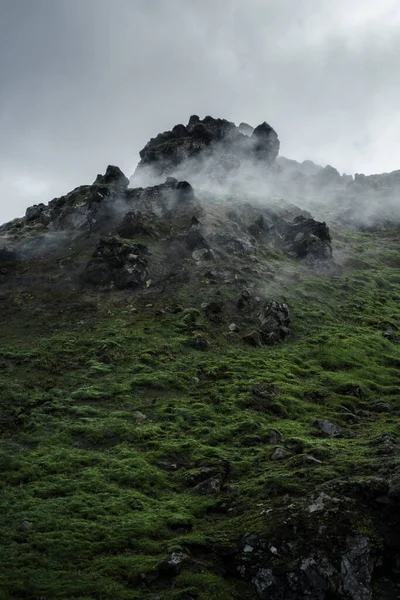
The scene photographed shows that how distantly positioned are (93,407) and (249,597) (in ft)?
64.4

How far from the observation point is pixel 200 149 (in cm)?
13112

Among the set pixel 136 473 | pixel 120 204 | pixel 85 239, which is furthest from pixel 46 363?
pixel 120 204

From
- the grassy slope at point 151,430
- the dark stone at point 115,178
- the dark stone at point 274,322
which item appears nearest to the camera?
the grassy slope at point 151,430

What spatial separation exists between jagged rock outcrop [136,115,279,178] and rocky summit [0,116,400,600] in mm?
37097

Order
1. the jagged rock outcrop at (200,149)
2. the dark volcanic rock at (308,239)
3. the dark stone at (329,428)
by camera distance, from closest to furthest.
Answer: the dark stone at (329,428) < the dark volcanic rock at (308,239) < the jagged rock outcrop at (200,149)

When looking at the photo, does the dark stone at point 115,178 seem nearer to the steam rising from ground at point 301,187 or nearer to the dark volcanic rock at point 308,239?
the steam rising from ground at point 301,187

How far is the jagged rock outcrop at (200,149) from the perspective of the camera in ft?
425

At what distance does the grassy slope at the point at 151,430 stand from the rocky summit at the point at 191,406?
0.14m

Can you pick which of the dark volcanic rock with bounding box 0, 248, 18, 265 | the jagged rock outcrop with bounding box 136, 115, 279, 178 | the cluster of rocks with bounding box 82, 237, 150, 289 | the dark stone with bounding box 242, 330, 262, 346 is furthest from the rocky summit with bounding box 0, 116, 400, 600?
the jagged rock outcrop with bounding box 136, 115, 279, 178

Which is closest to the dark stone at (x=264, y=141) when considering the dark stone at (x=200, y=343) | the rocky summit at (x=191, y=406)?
the rocky summit at (x=191, y=406)

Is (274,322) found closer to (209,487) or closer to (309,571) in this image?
(209,487)

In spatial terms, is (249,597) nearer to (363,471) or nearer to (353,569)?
(353,569)

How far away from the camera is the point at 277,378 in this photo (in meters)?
43.1

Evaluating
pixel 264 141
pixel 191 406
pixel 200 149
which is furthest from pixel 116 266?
pixel 264 141
